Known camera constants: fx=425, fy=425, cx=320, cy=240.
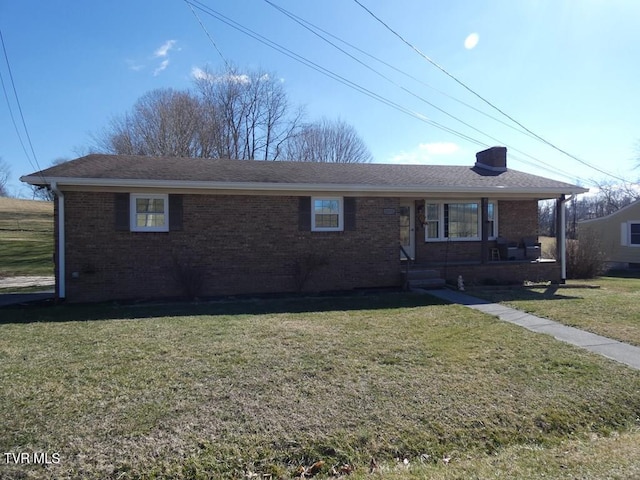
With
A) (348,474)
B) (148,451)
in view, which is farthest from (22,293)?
(348,474)

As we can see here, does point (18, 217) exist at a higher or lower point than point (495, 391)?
higher

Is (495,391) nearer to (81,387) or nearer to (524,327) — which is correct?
(524,327)

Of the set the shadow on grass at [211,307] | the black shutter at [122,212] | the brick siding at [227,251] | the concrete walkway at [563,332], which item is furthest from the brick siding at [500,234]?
the black shutter at [122,212]

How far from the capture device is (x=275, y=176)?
11.6 m

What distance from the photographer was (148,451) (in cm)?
313

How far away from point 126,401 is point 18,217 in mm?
45424

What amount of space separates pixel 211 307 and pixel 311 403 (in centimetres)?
556

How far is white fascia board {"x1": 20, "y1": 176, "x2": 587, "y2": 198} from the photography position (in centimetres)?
973

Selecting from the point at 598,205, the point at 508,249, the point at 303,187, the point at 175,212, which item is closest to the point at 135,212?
the point at 175,212

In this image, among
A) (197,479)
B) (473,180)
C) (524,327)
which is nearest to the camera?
(197,479)

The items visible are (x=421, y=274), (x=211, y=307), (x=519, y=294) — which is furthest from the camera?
(x=421, y=274)

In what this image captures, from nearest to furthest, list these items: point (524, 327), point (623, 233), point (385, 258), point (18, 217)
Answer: point (524, 327) → point (385, 258) → point (623, 233) → point (18, 217)

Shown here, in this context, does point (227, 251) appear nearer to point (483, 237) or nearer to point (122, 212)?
point (122, 212)

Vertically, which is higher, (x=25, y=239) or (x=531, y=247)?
(x=25, y=239)
